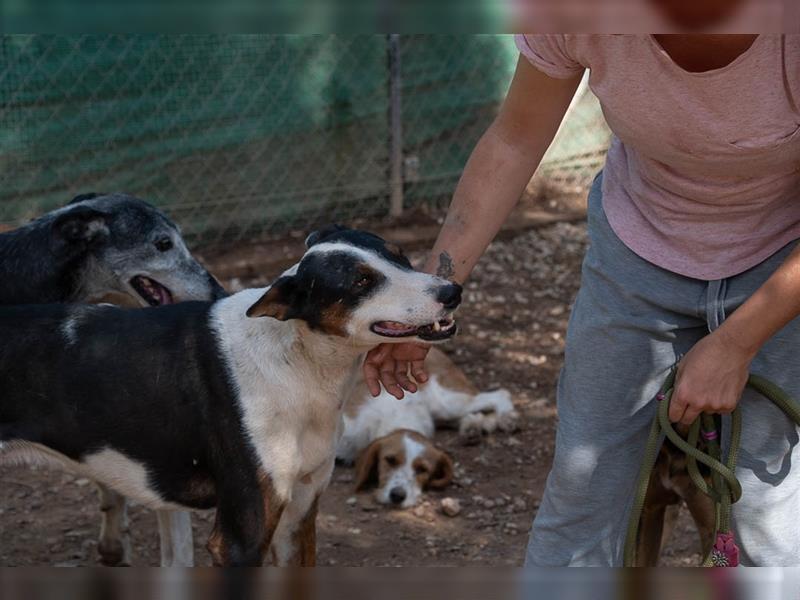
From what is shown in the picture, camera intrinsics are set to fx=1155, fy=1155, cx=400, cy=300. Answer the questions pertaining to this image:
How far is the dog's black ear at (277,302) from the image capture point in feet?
10.0

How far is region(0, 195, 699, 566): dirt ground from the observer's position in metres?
4.39

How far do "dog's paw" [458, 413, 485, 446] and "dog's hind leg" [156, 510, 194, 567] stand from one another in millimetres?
1756

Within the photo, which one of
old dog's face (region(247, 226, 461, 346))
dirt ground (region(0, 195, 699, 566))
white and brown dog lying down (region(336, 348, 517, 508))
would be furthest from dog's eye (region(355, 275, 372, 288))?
white and brown dog lying down (region(336, 348, 517, 508))

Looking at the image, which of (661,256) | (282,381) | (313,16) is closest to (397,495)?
(282,381)

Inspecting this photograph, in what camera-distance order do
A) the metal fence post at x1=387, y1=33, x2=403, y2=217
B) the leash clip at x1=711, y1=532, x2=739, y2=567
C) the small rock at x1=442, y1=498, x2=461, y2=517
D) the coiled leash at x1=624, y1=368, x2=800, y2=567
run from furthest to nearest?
the metal fence post at x1=387, y1=33, x2=403, y2=217 < the small rock at x1=442, y1=498, x2=461, y2=517 < the coiled leash at x1=624, y1=368, x2=800, y2=567 < the leash clip at x1=711, y1=532, x2=739, y2=567

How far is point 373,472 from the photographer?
198 inches

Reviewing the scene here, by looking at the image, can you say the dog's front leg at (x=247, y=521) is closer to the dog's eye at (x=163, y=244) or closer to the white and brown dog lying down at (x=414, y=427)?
the dog's eye at (x=163, y=244)

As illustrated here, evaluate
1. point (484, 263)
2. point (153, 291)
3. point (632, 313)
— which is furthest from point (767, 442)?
point (484, 263)

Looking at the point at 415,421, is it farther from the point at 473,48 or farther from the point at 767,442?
the point at 473,48

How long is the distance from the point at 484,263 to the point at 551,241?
672mm

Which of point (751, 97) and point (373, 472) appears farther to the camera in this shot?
point (373, 472)

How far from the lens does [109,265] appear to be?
13.0ft

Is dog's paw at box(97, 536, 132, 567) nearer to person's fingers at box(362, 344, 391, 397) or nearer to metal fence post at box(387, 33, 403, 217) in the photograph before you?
person's fingers at box(362, 344, 391, 397)

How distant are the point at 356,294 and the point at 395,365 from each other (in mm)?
231
